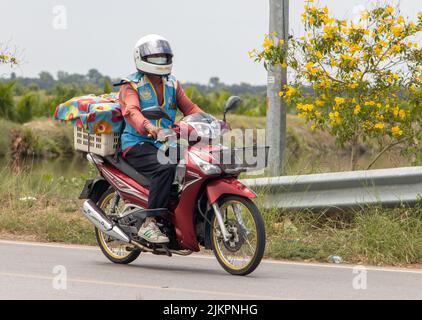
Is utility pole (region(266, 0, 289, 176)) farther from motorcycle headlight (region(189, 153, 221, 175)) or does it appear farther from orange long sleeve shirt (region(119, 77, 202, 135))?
motorcycle headlight (region(189, 153, 221, 175))

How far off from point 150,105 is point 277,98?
3.96m

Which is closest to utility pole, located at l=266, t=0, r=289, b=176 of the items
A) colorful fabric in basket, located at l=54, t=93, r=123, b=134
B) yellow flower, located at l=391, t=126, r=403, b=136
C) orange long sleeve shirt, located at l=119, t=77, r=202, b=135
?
yellow flower, located at l=391, t=126, r=403, b=136

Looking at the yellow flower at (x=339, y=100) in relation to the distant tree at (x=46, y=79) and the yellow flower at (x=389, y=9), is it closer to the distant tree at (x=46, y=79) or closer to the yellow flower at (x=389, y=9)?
the yellow flower at (x=389, y=9)

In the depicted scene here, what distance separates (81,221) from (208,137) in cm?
383

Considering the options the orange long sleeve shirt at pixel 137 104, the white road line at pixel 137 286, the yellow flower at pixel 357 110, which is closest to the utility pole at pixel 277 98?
the yellow flower at pixel 357 110

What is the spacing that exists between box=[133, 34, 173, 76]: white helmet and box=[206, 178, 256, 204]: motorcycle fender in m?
1.21

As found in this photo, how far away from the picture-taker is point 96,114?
31.3ft

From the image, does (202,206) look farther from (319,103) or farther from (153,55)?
(319,103)

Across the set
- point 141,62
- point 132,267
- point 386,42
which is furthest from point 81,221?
point 386,42

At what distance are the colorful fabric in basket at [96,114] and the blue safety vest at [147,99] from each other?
19cm

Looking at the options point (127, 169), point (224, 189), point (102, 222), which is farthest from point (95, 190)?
point (224, 189)

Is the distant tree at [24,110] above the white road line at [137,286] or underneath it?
underneath

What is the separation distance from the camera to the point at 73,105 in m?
9.84

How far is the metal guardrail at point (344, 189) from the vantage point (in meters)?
10.5
